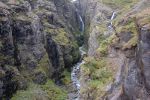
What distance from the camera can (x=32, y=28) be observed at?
103875mm

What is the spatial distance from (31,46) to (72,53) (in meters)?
31.2

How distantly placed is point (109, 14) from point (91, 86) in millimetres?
59141

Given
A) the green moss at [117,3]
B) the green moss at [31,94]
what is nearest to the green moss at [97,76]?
the green moss at [31,94]

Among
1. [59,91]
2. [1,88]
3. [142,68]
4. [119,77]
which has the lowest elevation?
[59,91]

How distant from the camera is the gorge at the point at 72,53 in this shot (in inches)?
1467

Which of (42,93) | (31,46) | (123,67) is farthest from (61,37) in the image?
(123,67)

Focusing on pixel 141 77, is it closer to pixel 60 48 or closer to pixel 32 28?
pixel 32 28

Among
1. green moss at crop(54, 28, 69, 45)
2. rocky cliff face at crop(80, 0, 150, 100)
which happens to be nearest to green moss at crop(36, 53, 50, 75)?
green moss at crop(54, 28, 69, 45)

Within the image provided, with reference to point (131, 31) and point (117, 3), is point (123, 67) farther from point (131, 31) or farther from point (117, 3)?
point (117, 3)

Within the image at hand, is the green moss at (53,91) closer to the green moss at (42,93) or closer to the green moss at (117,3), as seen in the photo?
the green moss at (42,93)

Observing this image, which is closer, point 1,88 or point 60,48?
point 1,88

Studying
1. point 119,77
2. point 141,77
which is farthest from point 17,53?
point 141,77

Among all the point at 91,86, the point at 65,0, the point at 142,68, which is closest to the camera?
the point at 142,68

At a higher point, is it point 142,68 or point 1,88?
point 142,68
